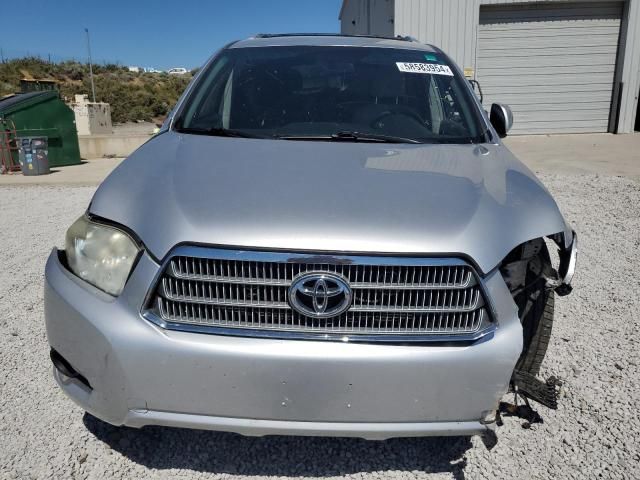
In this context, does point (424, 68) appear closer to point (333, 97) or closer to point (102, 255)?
point (333, 97)

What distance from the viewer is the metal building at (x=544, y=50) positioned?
534 inches

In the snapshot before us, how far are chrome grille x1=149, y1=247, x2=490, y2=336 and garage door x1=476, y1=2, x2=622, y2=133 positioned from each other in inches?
522

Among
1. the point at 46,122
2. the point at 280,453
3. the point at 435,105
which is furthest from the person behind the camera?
the point at 46,122

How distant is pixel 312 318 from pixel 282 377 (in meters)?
0.21

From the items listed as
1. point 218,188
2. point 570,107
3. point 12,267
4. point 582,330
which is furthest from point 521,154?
point 218,188

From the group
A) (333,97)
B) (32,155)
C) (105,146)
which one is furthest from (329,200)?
(105,146)

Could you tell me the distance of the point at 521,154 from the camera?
11.6m

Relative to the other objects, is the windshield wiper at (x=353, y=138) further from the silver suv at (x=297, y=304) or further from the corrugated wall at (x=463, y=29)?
the corrugated wall at (x=463, y=29)

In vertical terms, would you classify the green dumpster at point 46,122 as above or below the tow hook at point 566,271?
below

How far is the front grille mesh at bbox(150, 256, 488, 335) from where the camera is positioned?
5.81ft

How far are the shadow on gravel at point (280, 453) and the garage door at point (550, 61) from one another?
13.0 metres

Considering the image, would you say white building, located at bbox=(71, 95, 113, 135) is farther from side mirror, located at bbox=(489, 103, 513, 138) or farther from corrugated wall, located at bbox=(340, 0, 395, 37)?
side mirror, located at bbox=(489, 103, 513, 138)

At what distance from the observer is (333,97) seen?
3.05 metres

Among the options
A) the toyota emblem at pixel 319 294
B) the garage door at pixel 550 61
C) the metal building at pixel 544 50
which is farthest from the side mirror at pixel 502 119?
the garage door at pixel 550 61
